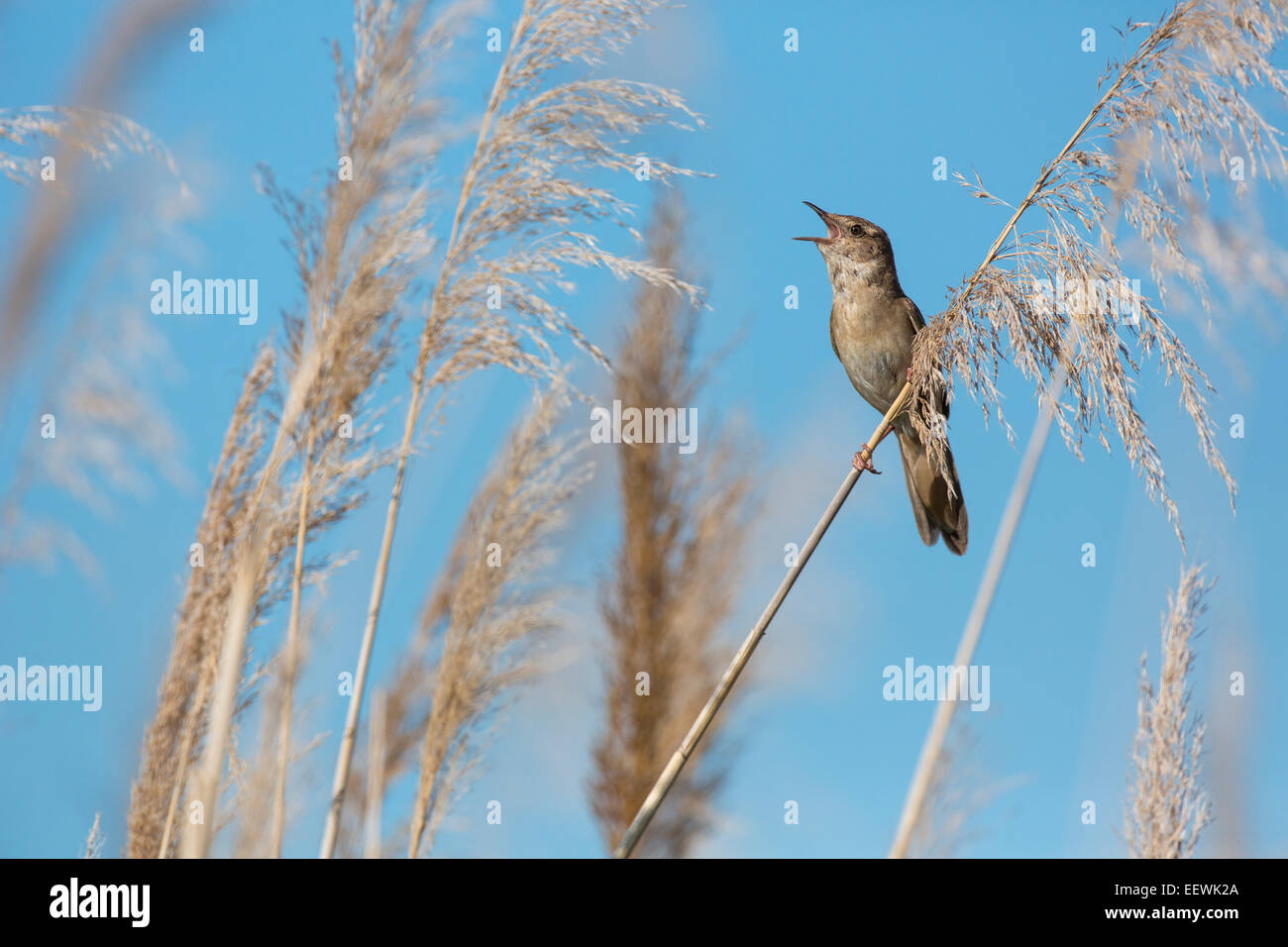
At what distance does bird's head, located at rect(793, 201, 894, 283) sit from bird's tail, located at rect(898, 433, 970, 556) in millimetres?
692

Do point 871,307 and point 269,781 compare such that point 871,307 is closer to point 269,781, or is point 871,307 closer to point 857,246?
point 857,246

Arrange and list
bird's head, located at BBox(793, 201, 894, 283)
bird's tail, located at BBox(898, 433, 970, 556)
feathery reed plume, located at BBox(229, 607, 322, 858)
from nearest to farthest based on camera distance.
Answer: feathery reed plume, located at BBox(229, 607, 322, 858)
bird's tail, located at BBox(898, 433, 970, 556)
bird's head, located at BBox(793, 201, 894, 283)

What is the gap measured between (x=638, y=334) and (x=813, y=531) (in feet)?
7.74

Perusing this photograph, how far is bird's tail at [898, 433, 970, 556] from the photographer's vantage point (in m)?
3.13

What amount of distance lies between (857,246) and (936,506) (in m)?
0.98

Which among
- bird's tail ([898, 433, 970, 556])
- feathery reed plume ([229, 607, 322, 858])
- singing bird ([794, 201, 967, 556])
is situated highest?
singing bird ([794, 201, 967, 556])

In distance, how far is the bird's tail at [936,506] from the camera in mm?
3129

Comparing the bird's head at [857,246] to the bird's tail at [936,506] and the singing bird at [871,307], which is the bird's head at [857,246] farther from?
the bird's tail at [936,506]

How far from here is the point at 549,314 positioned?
2057 mm

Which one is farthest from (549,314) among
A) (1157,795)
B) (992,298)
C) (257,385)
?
(1157,795)

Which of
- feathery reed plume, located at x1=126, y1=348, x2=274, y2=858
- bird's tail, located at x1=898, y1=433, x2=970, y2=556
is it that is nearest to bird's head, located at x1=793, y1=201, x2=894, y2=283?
bird's tail, located at x1=898, y1=433, x2=970, y2=556

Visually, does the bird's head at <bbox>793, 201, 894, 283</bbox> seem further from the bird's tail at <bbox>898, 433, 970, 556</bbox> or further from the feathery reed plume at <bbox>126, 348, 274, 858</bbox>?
the feathery reed plume at <bbox>126, 348, 274, 858</bbox>

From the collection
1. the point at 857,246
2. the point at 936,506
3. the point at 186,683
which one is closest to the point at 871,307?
the point at 857,246
